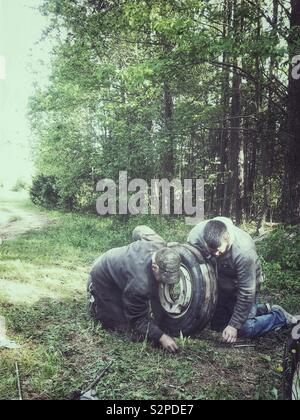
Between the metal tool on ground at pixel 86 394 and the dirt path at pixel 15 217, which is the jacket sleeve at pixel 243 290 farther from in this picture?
the dirt path at pixel 15 217

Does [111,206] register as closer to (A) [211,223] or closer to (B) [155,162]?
(B) [155,162]

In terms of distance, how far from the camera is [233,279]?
370cm

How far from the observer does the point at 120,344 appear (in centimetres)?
364

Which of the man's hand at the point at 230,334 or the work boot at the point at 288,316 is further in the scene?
the work boot at the point at 288,316

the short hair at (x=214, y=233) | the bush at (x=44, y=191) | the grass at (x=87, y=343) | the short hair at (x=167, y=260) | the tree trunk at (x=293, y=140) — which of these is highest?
the tree trunk at (x=293, y=140)

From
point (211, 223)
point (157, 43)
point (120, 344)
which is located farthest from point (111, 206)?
point (157, 43)

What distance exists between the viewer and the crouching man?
360cm

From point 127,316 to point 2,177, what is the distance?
1796 mm

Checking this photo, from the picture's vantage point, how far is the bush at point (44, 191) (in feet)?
14.2

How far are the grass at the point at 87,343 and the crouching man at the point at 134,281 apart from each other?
118 millimetres

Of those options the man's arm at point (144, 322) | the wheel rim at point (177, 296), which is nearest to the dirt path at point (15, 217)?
the man's arm at point (144, 322)

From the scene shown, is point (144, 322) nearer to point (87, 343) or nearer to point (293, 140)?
point (87, 343)

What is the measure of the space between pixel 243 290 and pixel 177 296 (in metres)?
0.57
